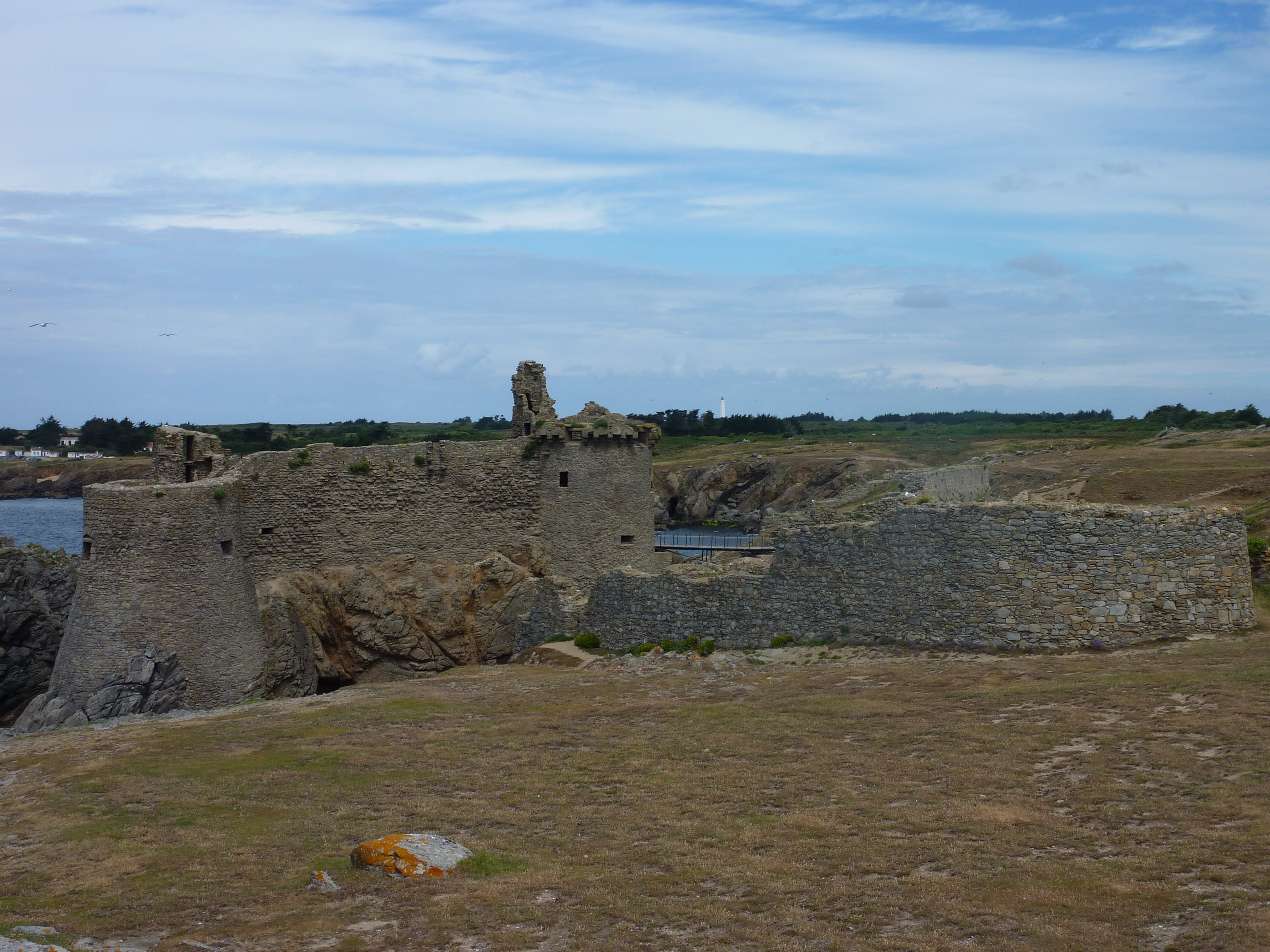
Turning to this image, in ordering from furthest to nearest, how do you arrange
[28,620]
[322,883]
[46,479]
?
[46,479] → [28,620] → [322,883]

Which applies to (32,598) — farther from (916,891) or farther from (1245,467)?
(1245,467)

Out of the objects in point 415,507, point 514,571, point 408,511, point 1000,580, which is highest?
point 415,507

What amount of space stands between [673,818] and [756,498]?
8635 cm

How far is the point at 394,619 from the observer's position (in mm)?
29203

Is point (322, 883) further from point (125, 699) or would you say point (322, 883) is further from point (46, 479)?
point (46, 479)

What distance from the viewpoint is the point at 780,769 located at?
14.6 m

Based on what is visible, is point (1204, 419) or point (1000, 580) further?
point (1204, 419)

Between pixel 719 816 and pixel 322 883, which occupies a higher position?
pixel 719 816

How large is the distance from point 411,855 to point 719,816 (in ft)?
11.7

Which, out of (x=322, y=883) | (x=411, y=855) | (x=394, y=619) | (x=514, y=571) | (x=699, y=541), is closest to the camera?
(x=322, y=883)

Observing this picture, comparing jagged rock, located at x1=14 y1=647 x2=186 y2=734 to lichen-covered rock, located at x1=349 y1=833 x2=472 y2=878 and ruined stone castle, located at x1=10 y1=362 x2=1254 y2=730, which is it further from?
lichen-covered rock, located at x1=349 y1=833 x2=472 y2=878

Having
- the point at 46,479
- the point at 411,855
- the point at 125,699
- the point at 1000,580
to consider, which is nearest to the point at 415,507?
the point at 125,699

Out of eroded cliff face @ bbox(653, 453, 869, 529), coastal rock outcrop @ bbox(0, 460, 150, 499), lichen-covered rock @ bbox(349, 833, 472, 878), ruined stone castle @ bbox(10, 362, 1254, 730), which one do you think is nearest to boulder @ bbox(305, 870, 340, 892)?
lichen-covered rock @ bbox(349, 833, 472, 878)

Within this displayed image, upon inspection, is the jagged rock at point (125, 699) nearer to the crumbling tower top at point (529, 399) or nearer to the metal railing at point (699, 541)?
the crumbling tower top at point (529, 399)
